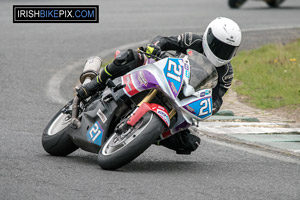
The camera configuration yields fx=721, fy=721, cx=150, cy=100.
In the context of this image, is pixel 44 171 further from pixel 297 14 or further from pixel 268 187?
pixel 297 14

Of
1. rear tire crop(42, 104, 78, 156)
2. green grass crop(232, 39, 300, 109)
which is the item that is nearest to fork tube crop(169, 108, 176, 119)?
rear tire crop(42, 104, 78, 156)

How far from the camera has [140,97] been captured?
6.65 metres

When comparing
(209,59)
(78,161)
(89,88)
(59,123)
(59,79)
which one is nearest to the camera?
(78,161)

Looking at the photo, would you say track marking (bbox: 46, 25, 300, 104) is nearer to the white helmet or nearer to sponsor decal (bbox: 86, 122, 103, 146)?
sponsor decal (bbox: 86, 122, 103, 146)

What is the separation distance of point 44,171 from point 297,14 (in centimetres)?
1700

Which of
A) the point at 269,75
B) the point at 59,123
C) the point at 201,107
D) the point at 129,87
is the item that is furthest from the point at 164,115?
the point at 269,75

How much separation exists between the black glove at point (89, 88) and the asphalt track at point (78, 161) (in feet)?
1.99

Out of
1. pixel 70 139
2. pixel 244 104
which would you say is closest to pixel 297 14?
pixel 244 104

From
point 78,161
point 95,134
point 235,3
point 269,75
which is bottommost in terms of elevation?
point 235,3

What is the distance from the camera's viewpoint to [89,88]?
7086 mm

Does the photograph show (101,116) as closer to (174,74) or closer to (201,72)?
(174,74)

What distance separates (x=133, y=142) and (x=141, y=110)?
0.32 meters

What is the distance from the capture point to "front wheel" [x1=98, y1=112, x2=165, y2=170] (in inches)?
242

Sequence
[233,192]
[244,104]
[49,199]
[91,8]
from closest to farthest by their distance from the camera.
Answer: [49,199] < [233,192] < [244,104] < [91,8]
